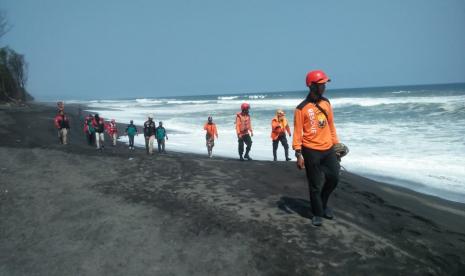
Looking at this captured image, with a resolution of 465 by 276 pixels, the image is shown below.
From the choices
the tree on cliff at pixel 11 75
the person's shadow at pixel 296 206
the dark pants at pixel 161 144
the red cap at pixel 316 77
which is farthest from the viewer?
the tree on cliff at pixel 11 75

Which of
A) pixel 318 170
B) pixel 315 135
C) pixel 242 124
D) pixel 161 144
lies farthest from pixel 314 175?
pixel 161 144

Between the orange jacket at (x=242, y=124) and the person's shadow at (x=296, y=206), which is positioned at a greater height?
the orange jacket at (x=242, y=124)

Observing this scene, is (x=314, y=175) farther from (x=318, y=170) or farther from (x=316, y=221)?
(x=316, y=221)

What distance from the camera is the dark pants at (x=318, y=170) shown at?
15.3 ft

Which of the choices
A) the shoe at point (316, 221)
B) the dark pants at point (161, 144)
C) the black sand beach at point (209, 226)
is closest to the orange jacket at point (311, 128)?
the shoe at point (316, 221)

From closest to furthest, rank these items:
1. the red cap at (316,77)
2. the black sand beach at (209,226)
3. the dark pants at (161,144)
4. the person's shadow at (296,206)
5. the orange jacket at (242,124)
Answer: the black sand beach at (209,226) < the red cap at (316,77) < the person's shadow at (296,206) < the orange jacket at (242,124) < the dark pants at (161,144)

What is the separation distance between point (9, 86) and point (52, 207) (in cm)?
5467

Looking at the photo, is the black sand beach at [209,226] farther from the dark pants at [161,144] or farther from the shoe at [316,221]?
the dark pants at [161,144]

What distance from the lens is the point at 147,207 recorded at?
5980 mm

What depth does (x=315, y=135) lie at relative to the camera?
4652mm

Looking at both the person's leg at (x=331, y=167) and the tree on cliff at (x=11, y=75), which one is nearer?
the person's leg at (x=331, y=167)

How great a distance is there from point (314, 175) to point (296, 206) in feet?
4.00

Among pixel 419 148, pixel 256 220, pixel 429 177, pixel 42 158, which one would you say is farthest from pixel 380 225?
pixel 419 148

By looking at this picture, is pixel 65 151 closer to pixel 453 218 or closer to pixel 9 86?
pixel 453 218
